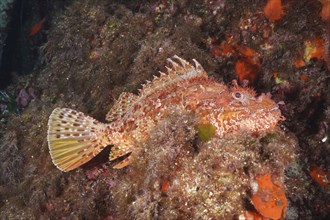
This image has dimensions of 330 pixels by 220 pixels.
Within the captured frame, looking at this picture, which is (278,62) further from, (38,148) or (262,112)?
(38,148)

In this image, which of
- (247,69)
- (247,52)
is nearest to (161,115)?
(247,69)

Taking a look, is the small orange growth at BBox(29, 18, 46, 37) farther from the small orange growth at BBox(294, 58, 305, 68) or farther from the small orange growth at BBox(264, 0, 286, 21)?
the small orange growth at BBox(294, 58, 305, 68)

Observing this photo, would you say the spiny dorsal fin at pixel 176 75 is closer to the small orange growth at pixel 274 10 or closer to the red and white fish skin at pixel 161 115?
the red and white fish skin at pixel 161 115

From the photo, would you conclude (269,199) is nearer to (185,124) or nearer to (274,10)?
(185,124)

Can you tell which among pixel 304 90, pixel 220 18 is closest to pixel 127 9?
pixel 220 18

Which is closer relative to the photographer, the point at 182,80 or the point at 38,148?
the point at 182,80


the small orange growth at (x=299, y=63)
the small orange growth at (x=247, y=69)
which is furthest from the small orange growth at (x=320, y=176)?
the small orange growth at (x=247, y=69)
